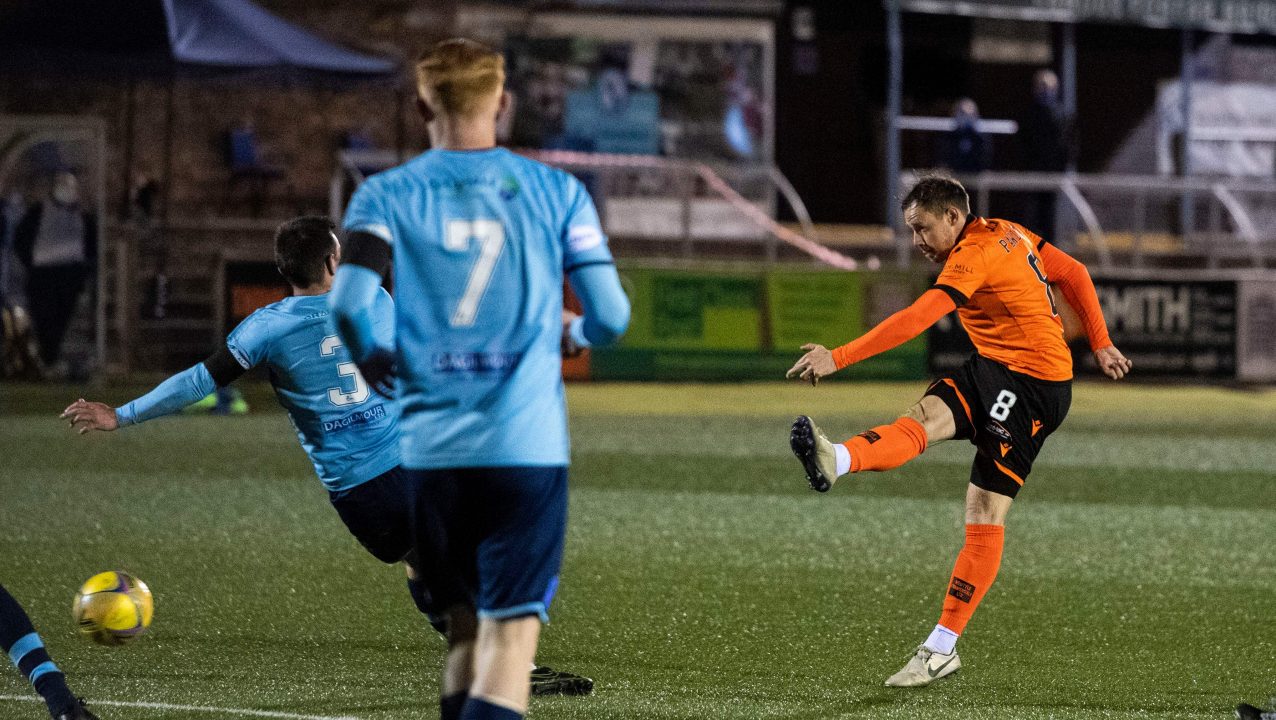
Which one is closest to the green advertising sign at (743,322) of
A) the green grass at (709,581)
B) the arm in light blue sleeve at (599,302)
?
the green grass at (709,581)

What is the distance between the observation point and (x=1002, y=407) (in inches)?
252

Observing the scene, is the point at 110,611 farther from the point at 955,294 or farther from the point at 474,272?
the point at 955,294

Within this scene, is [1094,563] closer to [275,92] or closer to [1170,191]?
[1170,191]

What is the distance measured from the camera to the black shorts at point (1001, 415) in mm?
6383

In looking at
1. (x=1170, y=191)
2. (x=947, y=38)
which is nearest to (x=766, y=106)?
(x=947, y=38)

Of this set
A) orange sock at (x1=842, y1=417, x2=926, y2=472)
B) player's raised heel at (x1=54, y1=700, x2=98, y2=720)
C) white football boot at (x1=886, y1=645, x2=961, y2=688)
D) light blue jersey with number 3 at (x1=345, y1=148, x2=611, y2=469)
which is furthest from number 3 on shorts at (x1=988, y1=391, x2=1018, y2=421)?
player's raised heel at (x1=54, y1=700, x2=98, y2=720)

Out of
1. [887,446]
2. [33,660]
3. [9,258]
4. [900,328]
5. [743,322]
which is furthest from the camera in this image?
[743,322]

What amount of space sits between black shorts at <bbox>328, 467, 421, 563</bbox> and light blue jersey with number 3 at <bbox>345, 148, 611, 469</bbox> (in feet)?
6.40

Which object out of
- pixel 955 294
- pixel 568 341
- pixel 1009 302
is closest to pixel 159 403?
pixel 568 341

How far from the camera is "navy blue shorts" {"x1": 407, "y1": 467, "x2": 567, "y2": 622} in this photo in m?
3.92

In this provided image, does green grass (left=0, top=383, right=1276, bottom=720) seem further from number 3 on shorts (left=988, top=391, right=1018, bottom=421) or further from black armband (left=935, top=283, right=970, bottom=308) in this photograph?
black armband (left=935, top=283, right=970, bottom=308)

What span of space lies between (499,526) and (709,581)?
462 cm

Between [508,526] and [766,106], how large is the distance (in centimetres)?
2068

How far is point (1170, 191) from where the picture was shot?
71.7ft
